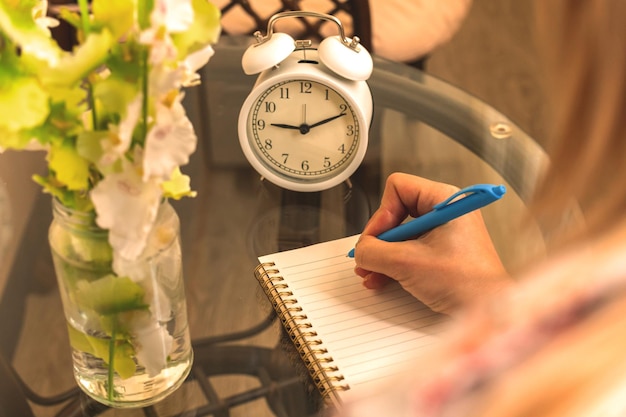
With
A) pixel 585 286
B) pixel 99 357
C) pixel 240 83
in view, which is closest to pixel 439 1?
pixel 240 83

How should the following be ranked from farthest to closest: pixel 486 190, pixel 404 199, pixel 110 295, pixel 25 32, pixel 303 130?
1. pixel 303 130
2. pixel 404 199
3. pixel 486 190
4. pixel 110 295
5. pixel 25 32

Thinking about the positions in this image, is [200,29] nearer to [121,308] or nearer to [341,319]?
[121,308]

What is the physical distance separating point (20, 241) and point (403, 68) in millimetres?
630

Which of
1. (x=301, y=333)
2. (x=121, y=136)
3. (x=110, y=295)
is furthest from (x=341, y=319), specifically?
(x=121, y=136)

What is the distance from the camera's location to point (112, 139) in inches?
25.5

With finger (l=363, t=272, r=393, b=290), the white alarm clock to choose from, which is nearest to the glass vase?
finger (l=363, t=272, r=393, b=290)

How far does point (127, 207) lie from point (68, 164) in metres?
0.06

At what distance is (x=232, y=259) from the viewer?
1019 mm

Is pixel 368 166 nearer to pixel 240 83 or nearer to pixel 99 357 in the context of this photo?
pixel 240 83

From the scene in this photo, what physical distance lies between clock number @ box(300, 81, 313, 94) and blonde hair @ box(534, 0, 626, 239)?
563mm

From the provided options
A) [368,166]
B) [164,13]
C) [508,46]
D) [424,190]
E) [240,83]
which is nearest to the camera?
[164,13]

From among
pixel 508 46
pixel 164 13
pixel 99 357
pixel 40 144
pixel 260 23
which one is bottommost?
pixel 508 46

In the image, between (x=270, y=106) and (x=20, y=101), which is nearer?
(x=20, y=101)

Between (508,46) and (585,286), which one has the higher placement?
(585,286)
